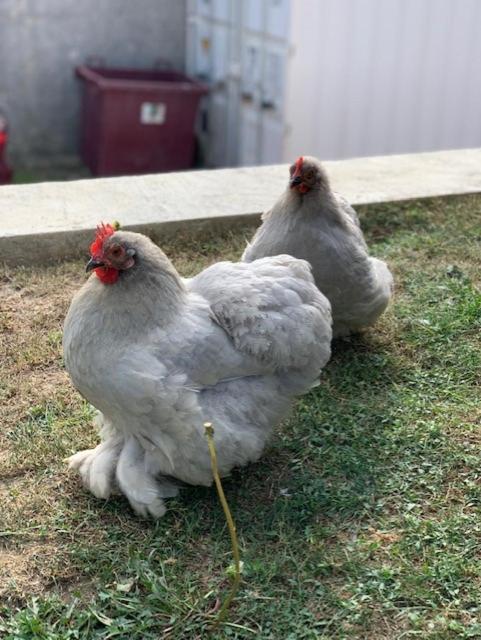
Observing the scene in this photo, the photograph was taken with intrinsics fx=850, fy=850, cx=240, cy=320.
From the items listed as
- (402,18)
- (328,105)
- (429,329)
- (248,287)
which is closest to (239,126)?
(328,105)

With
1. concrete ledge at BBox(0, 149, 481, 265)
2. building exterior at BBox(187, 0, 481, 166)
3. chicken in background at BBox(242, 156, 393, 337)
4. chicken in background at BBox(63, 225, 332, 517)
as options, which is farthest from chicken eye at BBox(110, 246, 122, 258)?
building exterior at BBox(187, 0, 481, 166)

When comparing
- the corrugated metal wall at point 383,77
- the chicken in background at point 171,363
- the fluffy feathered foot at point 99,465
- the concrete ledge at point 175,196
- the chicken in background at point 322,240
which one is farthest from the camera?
the corrugated metal wall at point 383,77

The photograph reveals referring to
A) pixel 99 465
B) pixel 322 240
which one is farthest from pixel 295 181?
pixel 99 465

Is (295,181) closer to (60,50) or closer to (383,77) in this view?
(383,77)

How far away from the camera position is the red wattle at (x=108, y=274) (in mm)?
2889

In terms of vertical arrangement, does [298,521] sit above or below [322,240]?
below

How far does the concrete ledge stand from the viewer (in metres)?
4.91

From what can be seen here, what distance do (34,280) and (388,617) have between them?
2.84 metres

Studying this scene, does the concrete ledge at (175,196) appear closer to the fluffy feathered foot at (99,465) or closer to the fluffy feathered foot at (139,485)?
the fluffy feathered foot at (99,465)

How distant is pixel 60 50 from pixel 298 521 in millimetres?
7645

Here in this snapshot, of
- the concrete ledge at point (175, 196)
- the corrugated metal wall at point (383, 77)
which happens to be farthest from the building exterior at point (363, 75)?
the concrete ledge at point (175, 196)

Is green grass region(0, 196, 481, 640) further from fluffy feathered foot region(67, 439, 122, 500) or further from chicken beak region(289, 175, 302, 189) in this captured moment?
chicken beak region(289, 175, 302, 189)

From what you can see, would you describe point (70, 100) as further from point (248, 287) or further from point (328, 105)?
point (248, 287)

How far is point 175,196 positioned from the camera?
5.52 metres
